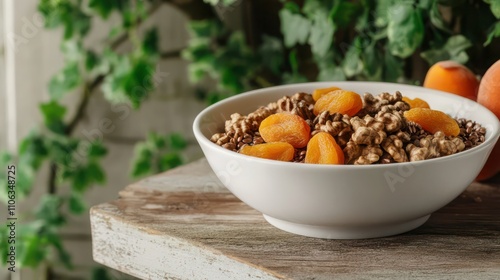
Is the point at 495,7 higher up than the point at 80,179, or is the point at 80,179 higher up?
the point at 495,7

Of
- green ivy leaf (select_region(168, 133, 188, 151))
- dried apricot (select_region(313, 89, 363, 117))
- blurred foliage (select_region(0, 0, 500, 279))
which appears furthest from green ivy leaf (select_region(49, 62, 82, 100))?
dried apricot (select_region(313, 89, 363, 117))

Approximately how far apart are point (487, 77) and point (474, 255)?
265mm

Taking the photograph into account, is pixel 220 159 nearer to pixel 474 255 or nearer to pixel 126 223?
pixel 126 223

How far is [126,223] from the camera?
903mm

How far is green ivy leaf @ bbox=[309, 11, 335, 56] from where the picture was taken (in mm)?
1261

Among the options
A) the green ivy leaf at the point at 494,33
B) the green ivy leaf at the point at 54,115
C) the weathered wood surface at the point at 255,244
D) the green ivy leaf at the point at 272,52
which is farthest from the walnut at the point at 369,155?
the green ivy leaf at the point at 54,115

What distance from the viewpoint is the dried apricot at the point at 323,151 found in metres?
0.77

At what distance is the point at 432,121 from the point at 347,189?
15 cm

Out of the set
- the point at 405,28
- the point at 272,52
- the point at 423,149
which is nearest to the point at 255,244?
the point at 423,149

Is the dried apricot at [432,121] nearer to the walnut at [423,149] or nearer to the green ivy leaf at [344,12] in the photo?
the walnut at [423,149]

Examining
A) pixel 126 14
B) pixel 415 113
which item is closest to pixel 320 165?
pixel 415 113

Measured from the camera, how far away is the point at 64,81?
157cm

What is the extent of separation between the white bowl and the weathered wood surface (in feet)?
0.09

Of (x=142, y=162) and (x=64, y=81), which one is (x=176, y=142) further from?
(x=64, y=81)
